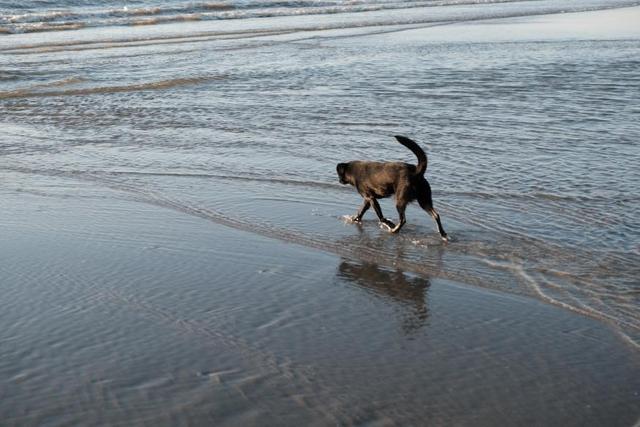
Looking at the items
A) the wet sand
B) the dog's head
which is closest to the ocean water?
the dog's head

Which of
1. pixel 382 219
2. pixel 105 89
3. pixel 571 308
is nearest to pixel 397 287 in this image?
pixel 571 308

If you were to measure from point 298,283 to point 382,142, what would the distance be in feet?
17.9

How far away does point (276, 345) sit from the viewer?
16.8 feet

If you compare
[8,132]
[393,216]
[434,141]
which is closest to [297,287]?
[393,216]

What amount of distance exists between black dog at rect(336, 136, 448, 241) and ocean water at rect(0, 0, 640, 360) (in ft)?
0.77

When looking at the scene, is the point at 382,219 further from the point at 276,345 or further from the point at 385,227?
the point at 276,345

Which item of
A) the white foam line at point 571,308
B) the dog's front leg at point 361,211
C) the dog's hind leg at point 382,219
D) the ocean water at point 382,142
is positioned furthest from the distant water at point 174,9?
the white foam line at point 571,308

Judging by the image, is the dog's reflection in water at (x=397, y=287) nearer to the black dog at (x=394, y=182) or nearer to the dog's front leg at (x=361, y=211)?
the black dog at (x=394, y=182)

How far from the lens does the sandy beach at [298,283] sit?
4484 millimetres

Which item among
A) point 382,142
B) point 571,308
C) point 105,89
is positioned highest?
point 571,308

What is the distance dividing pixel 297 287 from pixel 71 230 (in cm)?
252

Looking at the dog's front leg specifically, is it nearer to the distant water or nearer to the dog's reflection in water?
the dog's reflection in water

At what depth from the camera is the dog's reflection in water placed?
18.8ft

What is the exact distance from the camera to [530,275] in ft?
21.3
